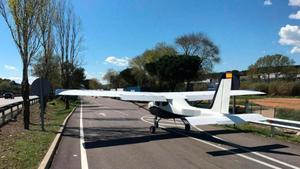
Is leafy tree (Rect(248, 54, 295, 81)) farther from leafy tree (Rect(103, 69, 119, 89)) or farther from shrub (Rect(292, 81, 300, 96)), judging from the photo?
leafy tree (Rect(103, 69, 119, 89))

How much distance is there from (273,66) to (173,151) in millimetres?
102961

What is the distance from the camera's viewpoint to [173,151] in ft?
40.8

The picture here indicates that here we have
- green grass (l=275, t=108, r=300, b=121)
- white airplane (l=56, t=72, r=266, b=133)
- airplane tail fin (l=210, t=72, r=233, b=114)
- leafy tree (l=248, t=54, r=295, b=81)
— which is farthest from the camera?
leafy tree (l=248, t=54, r=295, b=81)

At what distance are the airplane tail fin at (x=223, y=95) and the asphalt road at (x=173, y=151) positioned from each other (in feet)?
4.10

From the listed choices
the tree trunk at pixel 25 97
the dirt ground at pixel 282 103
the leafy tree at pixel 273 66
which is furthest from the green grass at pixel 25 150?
the leafy tree at pixel 273 66

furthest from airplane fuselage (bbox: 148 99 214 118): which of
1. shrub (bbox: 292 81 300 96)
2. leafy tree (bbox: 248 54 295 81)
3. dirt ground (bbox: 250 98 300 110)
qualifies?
leafy tree (bbox: 248 54 295 81)

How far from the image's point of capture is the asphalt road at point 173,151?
10289 millimetres

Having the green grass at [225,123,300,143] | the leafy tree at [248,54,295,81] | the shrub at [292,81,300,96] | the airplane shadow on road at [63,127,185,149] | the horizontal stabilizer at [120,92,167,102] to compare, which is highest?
the leafy tree at [248,54,295,81]

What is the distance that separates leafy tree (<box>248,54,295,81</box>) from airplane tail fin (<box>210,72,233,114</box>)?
308 feet

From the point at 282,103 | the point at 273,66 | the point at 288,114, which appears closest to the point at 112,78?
the point at 273,66

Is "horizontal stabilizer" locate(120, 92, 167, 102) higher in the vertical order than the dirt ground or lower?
higher

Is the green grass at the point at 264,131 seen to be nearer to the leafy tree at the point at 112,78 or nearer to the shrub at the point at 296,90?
the shrub at the point at 296,90

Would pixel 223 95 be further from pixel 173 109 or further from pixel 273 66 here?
pixel 273 66

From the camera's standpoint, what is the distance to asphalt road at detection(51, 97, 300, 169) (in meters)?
10.3
